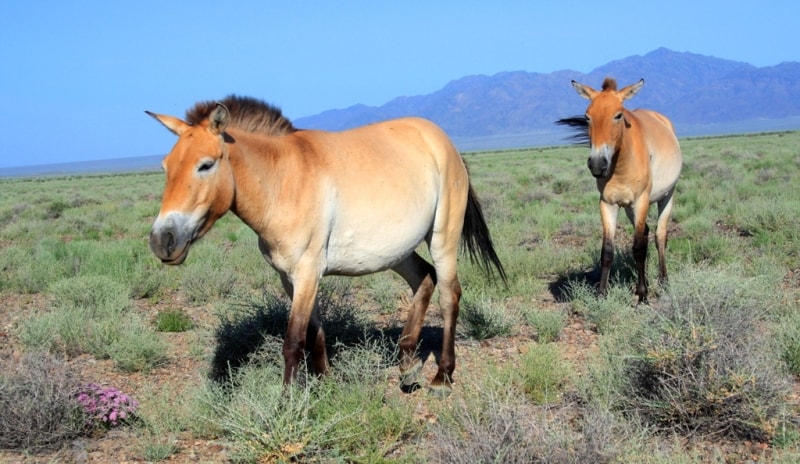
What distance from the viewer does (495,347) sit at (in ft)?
19.6

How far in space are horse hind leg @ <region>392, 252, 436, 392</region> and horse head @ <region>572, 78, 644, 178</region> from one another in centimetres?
234

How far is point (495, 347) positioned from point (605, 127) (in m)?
2.66

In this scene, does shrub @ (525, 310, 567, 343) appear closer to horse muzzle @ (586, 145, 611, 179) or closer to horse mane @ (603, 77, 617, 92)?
horse muzzle @ (586, 145, 611, 179)

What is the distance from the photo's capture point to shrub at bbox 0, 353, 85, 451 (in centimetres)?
400

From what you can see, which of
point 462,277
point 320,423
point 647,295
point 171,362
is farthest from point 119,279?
point 647,295

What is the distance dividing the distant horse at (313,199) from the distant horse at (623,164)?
89.7 inches

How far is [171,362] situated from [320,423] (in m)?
2.48

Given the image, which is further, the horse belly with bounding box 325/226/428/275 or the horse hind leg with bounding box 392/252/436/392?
the horse hind leg with bounding box 392/252/436/392

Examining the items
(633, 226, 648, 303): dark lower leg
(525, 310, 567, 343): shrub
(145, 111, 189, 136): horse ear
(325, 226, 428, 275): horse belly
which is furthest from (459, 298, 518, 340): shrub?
(145, 111, 189, 136): horse ear

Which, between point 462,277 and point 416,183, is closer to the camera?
point 416,183

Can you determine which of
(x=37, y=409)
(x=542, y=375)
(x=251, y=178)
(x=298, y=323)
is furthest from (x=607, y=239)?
(x=37, y=409)

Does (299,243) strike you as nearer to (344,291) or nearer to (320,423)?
(320,423)

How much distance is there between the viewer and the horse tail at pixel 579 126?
795 cm

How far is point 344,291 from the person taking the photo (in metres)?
7.02
